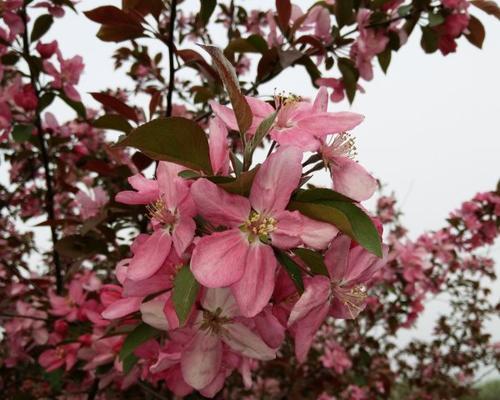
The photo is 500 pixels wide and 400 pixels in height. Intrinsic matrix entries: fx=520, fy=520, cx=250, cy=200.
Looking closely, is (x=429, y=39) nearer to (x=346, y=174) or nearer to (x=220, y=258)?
(x=346, y=174)

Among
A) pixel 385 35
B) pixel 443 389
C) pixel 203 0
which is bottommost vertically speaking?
pixel 443 389

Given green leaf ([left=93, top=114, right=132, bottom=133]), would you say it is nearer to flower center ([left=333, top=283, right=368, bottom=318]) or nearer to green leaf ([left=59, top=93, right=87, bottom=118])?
flower center ([left=333, top=283, right=368, bottom=318])

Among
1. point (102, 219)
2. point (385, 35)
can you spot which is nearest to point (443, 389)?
point (385, 35)

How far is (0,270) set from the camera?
105 inches

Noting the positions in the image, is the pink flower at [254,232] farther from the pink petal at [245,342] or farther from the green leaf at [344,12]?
the green leaf at [344,12]

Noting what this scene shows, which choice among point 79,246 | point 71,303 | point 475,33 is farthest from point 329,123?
point 475,33

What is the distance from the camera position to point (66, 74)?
185 centimetres

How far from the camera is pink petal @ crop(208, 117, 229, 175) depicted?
0.64 metres

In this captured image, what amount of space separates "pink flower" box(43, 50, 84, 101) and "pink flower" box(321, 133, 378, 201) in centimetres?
137

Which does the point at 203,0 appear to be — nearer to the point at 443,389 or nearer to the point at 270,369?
the point at 270,369

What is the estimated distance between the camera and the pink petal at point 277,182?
0.58 meters

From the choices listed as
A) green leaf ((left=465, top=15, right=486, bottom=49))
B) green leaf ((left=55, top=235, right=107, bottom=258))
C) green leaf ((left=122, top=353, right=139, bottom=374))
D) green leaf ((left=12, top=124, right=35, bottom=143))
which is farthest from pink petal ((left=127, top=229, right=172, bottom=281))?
green leaf ((left=465, top=15, right=486, bottom=49))

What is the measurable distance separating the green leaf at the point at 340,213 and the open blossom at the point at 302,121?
60 mm

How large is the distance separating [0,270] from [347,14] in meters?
2.11
